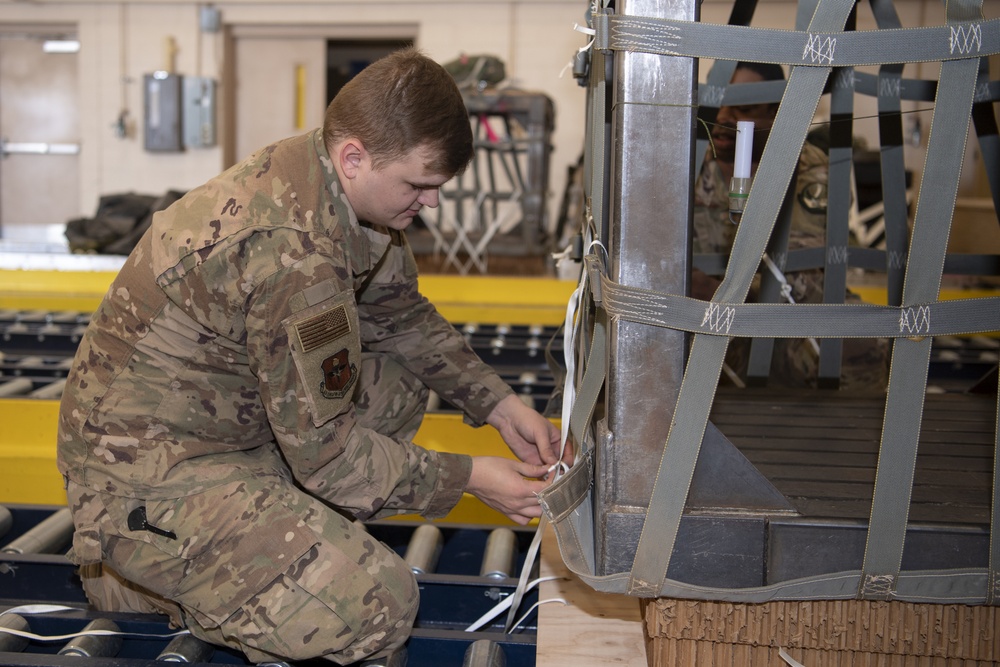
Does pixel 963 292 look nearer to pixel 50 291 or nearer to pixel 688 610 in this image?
pixel 688 610

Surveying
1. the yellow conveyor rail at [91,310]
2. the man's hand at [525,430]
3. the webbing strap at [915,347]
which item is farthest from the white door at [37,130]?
the webbing strap at [915,347]

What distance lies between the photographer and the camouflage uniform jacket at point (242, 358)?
1760mm

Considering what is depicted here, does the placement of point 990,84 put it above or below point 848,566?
Result: above

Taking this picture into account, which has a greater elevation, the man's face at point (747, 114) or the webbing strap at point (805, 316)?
the man's face at point (747, 114)

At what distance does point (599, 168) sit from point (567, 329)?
0.31m

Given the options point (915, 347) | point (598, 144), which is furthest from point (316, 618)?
point (915, 347)

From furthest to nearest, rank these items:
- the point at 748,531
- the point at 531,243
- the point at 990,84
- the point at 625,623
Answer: the point at 531,243 → the point at 990,84 → the point at 625,623 → the point at 748,531

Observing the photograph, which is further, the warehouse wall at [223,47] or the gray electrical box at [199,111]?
the gray electrical box at [199,111]

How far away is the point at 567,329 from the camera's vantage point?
1.81 metres

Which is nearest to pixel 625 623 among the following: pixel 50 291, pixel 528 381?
pixel 528 381

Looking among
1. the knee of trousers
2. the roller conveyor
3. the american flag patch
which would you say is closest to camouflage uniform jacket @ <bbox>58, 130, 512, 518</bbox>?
the american flag patch

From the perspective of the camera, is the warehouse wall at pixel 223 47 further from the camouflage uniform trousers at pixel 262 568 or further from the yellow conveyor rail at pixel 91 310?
the camouflage uniform trousers at pixel 262 568

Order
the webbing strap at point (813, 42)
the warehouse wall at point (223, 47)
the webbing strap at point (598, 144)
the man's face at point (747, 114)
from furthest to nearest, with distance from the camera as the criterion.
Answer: the warehouse wall at point (223, 47) → the man's face at point (747, 114) → the webbing strap at point (598, 144) → the webbing strap at point (813, 42)

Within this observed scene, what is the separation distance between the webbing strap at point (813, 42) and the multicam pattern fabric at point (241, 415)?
73 cm
